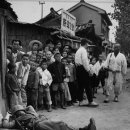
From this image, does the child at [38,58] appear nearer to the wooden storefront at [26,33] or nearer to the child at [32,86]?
the child at [32,86]

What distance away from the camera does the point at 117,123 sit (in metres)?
7.84

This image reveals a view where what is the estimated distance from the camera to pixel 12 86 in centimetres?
790

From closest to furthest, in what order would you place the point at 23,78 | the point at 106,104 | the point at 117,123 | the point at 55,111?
the point at 117,123 → the point at 23,78 → the point at 55,111 → the point at 106,104

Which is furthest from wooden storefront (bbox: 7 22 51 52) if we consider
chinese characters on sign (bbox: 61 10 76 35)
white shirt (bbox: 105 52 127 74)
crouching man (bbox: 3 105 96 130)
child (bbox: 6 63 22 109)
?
crouching man (bbox: 3 105 96 130)

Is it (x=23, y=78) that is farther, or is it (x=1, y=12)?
(x=23, y=78)

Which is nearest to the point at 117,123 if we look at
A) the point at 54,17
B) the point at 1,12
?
the point at 1,12

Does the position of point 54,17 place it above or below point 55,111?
above

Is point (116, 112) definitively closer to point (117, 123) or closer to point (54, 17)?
point (117, 123)

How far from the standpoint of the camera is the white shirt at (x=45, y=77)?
9.20 meters

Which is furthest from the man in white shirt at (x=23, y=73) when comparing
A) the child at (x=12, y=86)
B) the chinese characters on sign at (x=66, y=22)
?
the chinese characters on sign at (x=66, y=22)

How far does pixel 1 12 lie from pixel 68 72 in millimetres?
3524

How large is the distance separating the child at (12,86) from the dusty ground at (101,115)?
3.45ft

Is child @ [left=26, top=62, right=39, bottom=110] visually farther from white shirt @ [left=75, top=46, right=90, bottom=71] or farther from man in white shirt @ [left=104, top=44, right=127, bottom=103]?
A: man in white shirt @ [left=104, top=44, right=127, bottom=103]

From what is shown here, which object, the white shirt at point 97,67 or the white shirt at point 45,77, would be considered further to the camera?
the white shirt at point 97,67
